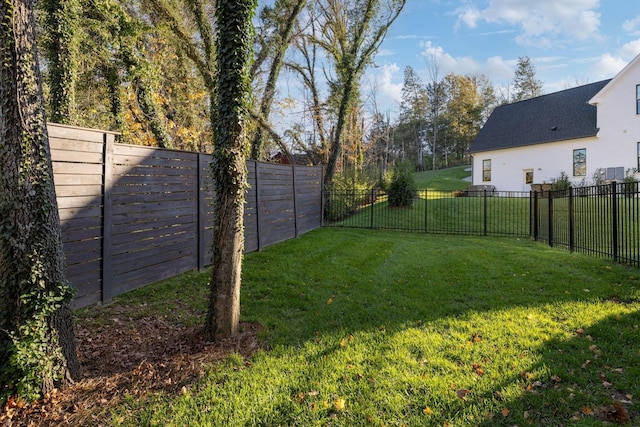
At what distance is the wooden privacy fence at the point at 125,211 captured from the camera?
3.70 metres

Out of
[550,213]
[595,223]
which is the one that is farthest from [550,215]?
[595,223]

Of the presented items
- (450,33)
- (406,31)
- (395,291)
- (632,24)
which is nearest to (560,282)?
(395,291)

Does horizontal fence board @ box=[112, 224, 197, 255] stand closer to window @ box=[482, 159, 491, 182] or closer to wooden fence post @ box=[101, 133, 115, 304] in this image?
wooden fence post @ box=[101, 133, 115, 304]

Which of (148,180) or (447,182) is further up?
(447,182)

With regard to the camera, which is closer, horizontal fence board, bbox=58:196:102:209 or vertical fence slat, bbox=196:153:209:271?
horizontal fence board, bbox=58:196:102:209

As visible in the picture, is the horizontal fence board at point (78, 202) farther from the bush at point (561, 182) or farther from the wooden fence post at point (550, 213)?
the bush at point (561, 182)

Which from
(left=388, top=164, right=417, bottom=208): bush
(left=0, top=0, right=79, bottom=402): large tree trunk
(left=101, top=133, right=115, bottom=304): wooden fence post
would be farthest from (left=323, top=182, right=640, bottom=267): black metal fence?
(left=101, top=133, right=115, bottom=304): wooden fence post

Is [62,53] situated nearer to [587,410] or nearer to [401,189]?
[587,410]

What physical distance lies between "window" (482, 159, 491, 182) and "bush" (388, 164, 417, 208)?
10939mm

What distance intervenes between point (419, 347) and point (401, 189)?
34.6 feet

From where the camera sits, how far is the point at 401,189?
516 inches

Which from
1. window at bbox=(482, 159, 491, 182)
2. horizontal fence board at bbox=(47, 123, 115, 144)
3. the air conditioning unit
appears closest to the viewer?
horizontal fence board at bbox=(47, 123, 115, 144)

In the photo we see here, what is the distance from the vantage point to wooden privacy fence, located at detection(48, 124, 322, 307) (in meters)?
3.70

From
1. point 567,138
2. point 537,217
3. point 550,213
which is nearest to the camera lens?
point 550,213
